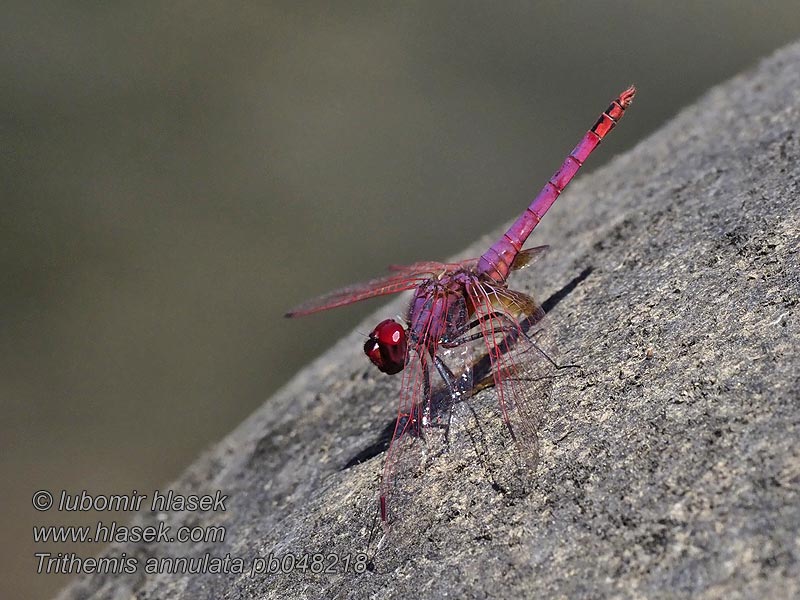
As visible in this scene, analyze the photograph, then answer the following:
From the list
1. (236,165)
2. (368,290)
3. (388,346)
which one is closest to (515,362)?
(388,346)

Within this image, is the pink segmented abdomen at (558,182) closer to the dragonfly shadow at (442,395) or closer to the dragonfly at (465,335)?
the dragonfly at (465,335)

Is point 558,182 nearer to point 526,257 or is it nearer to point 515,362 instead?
point 526,257

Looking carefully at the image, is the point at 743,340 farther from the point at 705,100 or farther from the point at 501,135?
the point at 501,135

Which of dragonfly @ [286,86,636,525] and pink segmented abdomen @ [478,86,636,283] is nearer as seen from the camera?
dragonfly @ [286,86,636,525]

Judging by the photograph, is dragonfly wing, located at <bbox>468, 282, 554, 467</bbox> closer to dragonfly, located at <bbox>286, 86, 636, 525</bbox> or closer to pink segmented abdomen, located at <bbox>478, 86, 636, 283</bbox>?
dragonfly, located at <bbox>286, 86, 636, 525</bbox>

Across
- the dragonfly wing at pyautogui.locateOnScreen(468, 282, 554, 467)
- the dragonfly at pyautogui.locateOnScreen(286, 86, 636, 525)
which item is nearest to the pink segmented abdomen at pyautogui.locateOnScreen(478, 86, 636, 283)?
the dragonfly at pyautogui.locateOnScreen(286, 86, 636, 525)

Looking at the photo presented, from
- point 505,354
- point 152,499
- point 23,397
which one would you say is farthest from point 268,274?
point 505,354
